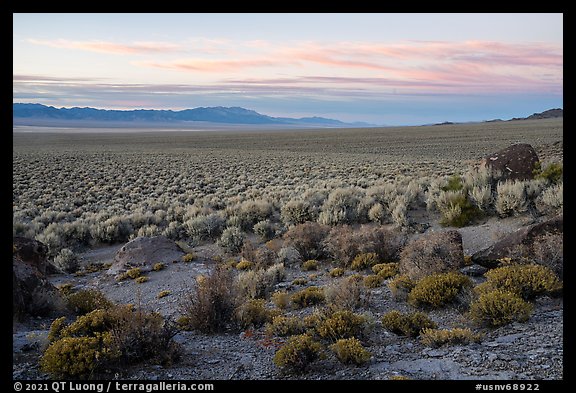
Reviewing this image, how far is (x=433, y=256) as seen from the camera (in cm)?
840

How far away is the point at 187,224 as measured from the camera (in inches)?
608

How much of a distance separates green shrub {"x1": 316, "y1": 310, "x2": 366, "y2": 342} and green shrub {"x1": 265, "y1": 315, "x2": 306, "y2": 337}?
284 mm

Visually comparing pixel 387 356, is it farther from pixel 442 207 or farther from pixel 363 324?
pixel 442 207

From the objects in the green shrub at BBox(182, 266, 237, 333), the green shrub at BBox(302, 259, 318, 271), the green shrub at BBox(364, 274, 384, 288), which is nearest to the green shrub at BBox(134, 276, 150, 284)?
the green shrub at BBox(302, 259, 318, 271)

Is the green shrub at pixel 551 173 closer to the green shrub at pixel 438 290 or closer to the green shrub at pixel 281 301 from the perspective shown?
the green shrub at pixel 438 290

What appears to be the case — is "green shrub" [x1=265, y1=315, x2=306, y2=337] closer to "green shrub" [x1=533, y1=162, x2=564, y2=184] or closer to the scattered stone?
the scattered stone

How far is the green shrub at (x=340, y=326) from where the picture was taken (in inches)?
235

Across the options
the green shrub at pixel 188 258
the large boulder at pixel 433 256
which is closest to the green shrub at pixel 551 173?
the large boulder at pixel 433 256

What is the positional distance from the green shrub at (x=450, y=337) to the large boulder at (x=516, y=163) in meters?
9.48

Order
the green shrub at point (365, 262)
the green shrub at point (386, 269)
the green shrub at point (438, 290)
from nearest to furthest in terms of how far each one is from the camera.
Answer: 1. the green shrub at point (438, 290)
2. the green shrub at point (386, 269)
3. the green shrub at point (365, 262)

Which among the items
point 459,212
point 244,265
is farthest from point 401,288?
point 459,212

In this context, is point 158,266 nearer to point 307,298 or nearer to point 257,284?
point 257,284

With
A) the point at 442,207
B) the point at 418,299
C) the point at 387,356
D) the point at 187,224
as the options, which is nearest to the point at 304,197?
the point at 187,224

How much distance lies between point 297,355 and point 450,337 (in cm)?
189
